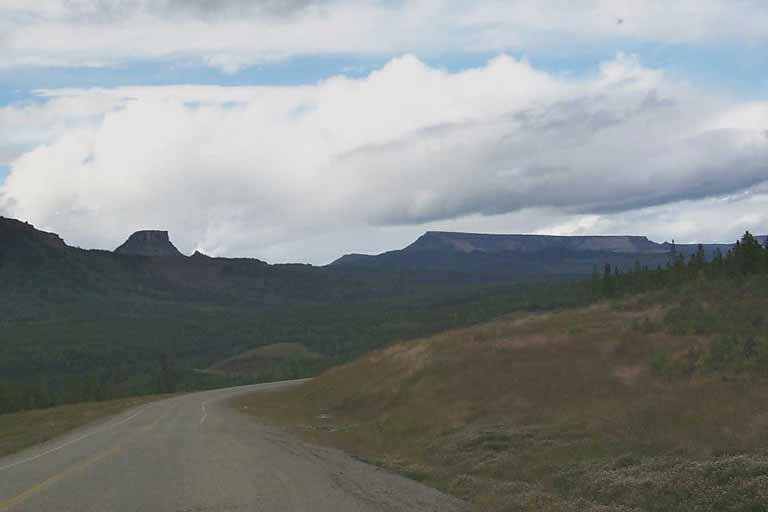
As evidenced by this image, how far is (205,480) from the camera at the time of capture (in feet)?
52.5

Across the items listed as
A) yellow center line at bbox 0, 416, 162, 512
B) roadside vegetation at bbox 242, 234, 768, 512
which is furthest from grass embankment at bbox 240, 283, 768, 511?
yellow center line at bbox 0, 416, 162, 512

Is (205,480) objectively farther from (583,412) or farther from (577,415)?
(583,412)

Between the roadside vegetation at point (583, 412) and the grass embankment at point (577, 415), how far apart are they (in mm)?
56

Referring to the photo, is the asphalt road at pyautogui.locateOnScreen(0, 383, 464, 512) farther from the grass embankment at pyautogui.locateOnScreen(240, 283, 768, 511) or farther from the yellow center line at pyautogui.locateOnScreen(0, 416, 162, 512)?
the grass embankment at pyautogui.locateOnScreen(240, 283, 768, 511)

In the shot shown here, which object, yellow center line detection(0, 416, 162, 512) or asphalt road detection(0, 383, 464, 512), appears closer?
asphalt road detection(0, 383, 464, 512)

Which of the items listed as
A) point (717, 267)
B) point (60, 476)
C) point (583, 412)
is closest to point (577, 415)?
point (583, 412)

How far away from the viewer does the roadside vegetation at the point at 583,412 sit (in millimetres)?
13344

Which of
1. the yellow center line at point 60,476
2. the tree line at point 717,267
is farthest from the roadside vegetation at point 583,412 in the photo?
the tree line at point 717,267

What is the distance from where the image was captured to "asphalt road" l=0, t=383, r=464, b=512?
13.5 m

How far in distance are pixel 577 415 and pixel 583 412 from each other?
253 millimetres

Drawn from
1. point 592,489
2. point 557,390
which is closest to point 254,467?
point 592,489

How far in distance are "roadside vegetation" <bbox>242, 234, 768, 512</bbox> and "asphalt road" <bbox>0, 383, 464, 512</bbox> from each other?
5.26 feet

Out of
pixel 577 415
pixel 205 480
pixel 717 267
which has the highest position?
pixel 717 267

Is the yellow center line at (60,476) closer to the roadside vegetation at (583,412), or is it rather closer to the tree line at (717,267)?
the roadside vegetation at (583,412)
